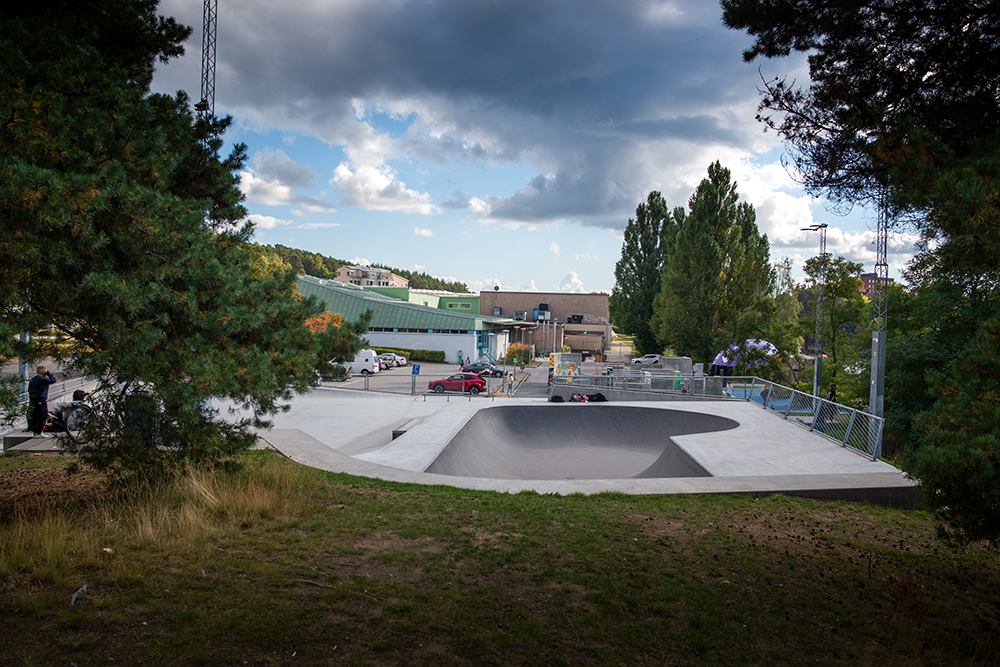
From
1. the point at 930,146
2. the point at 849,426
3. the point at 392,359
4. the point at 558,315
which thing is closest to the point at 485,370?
the point at 392,359

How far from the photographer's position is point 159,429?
6289mm

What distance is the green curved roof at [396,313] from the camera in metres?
48.9

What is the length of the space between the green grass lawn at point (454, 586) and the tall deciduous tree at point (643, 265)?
42857 mm

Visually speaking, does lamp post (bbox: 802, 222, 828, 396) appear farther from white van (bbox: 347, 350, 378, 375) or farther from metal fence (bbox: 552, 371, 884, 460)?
white van (bbox: 347, 350, 378, 375)

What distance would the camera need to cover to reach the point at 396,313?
167 feet

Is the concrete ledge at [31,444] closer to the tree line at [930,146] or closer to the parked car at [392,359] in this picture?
the tree line at [930,146]

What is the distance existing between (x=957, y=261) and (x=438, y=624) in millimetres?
4901

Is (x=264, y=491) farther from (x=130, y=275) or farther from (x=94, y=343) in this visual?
(x=130, y=275)

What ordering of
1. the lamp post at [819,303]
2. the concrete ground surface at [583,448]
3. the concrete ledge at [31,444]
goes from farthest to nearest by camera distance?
1. the lamp post at [819,303]
2. the concrete ledge at [31,444]
3. the concrete ground surface at [583,448]

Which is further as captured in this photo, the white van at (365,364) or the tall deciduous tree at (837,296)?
the white van at (365,364)

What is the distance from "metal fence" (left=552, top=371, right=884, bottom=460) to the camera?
1274 cm

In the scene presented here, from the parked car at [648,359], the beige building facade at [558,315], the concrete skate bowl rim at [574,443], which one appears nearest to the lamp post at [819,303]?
the concrete skate bowl rim at [574,443]

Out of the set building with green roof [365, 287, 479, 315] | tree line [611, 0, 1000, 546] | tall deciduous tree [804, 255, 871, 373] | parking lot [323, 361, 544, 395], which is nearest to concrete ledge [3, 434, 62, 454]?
parking lot [323, 361, 544, 395]

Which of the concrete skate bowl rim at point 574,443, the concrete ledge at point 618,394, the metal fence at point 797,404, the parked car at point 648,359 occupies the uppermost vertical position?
the parked car at point 648,359
